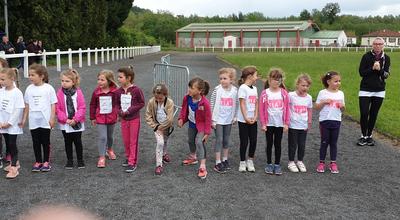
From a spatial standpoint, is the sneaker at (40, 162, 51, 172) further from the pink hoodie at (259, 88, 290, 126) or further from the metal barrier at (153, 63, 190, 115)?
the metal barrier at (153, 63, 190, 115)

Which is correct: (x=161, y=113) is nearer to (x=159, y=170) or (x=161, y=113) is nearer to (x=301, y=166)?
(x=159, y=170)

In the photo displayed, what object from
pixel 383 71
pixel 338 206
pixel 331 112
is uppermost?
pixel 383 71

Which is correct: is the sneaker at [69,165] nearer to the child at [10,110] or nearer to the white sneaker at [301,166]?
the child at [10,110]

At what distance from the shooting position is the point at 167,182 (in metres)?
5.58

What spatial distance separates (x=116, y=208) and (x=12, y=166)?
200cm

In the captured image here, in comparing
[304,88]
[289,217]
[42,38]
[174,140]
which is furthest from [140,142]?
[42,38]

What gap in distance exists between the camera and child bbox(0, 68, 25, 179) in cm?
584

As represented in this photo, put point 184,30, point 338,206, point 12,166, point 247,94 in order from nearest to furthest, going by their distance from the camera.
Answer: point 338,206 → point 12,166 → point 247,94 → point 184,30

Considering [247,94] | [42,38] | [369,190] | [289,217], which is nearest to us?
[289,217]

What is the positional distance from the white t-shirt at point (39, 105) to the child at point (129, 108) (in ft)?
3.12

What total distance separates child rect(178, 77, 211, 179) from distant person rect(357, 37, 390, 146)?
3.17 m

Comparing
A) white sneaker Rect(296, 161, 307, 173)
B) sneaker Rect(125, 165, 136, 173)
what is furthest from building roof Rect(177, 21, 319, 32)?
sneaker Rect(125, 165, 136, 173)

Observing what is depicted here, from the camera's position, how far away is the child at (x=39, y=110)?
5973mm

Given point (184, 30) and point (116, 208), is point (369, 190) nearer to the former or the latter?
point (116, 208)
